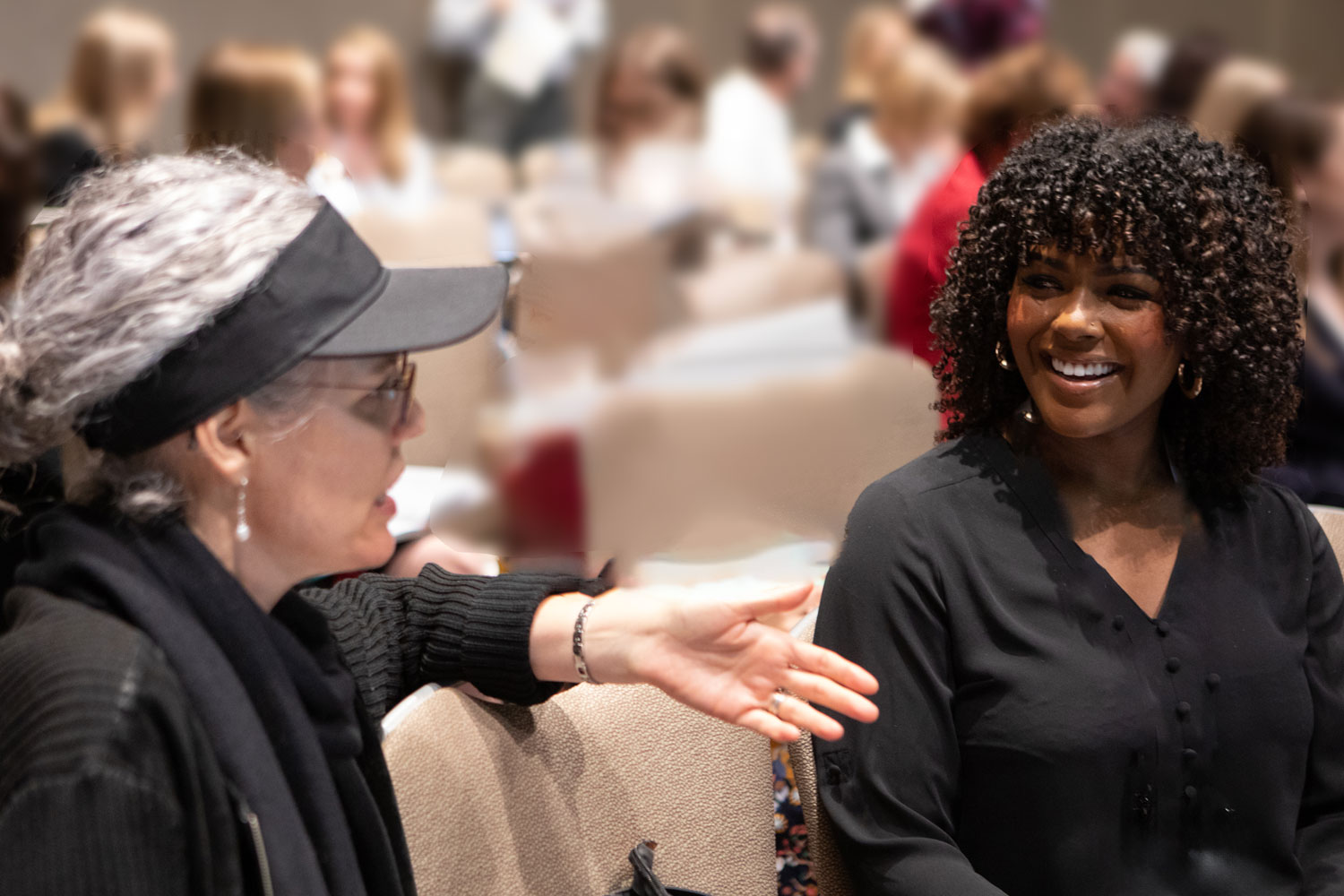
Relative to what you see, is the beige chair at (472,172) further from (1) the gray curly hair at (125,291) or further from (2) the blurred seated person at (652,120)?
(1) the gray curly hair at (125,291)

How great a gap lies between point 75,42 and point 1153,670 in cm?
148

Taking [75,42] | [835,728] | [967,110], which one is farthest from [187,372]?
[967,110]

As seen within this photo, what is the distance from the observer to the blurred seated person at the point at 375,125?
1.86 meters

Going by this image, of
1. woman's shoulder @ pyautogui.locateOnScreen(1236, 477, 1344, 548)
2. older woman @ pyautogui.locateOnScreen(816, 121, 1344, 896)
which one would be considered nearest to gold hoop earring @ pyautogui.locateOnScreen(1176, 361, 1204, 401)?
older woman @ pyautogui.locateOnScreen(816, 121, 1344, 896)

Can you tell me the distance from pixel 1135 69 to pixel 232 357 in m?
2.32

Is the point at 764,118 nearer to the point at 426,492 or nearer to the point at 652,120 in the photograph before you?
the point at 652,120

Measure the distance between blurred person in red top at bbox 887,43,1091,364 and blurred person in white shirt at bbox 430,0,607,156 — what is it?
0.61m

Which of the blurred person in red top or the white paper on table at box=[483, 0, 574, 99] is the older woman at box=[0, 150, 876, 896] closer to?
the blurred person in red top

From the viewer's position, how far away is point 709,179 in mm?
2170

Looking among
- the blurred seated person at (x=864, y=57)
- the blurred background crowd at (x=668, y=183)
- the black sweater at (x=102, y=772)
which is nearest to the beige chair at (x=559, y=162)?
the blurred background crowd at (x=668, y=183)

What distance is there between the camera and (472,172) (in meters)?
2.21

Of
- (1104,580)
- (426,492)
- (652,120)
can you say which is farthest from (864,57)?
(1104,580)

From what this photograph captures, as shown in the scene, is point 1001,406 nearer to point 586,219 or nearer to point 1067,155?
point 1067,155

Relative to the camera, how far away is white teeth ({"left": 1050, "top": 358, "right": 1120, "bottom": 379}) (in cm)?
124
